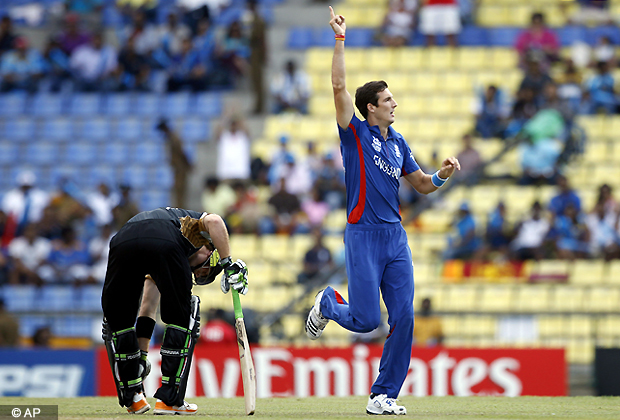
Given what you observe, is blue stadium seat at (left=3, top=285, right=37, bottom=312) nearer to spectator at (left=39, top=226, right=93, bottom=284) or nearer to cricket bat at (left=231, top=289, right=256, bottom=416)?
spectator at (left=39, top=226, right=93, bottom=284)

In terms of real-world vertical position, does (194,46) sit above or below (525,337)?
above

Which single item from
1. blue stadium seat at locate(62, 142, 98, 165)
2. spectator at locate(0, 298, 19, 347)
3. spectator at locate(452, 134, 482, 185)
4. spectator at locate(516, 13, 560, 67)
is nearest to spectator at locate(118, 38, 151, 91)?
blue stadium seat at locate(62, 142, 98, 165)

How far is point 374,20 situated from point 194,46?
390 cm

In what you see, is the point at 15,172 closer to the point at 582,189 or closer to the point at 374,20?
the point at 374,20

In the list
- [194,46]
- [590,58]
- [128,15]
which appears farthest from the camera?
[128,15]

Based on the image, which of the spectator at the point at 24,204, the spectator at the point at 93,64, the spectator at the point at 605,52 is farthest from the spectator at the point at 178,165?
the spectator at the point at 605,52

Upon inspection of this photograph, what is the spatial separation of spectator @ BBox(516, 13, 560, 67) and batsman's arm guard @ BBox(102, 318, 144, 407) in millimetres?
13268

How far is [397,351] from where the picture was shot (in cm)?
791

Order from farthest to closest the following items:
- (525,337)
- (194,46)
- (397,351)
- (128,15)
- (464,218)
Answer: (128,15), (194,46), (464,218), (525,337), (397,351)

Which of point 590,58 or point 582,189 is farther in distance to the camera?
point 590,58

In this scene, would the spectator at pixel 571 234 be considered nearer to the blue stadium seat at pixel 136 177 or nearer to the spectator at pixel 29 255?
the blue stadium seat at pixel 136 177

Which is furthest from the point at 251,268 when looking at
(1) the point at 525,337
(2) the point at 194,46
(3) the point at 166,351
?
(3) the point at 166,351

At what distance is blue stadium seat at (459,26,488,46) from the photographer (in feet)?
68.1

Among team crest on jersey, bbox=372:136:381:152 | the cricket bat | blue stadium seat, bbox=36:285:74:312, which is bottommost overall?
blue stadium seat, bbox=36:285:74:312
